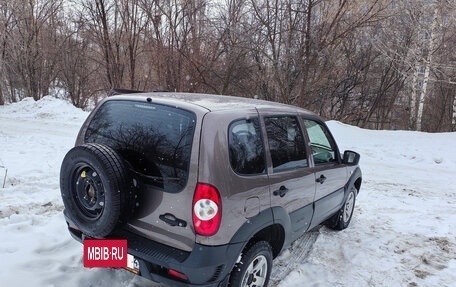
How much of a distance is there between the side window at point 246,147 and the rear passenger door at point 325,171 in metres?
0.98

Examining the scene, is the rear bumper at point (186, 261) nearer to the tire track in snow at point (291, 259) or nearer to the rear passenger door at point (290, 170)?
the rear passenger door at point (290, 170)

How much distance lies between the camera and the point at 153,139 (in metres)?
2.76

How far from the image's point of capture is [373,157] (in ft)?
33.9

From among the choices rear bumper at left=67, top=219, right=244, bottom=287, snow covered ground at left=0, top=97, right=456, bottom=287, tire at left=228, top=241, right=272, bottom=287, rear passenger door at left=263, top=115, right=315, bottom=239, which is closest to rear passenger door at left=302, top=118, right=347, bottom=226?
rear passenger door at left=263, top=115, right=315, bottom=239

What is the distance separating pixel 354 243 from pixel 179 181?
2.99 meters

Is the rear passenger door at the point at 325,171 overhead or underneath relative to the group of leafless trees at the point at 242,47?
underneath

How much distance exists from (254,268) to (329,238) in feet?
6.58

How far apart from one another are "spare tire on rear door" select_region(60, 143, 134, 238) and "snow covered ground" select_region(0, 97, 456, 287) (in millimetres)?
742

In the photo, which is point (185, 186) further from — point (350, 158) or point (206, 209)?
point (350, 158)

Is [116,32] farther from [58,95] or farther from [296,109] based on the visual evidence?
[296,109]

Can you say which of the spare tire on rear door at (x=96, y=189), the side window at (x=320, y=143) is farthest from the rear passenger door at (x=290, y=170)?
the spare tire on rear door at (x=96, y=189)

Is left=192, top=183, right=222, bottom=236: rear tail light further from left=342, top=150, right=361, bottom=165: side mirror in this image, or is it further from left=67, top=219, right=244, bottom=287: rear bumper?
left=342, top=150, right=361, bottom=165: side mirror

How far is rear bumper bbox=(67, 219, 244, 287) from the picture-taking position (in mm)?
2508

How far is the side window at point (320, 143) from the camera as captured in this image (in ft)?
12.7
